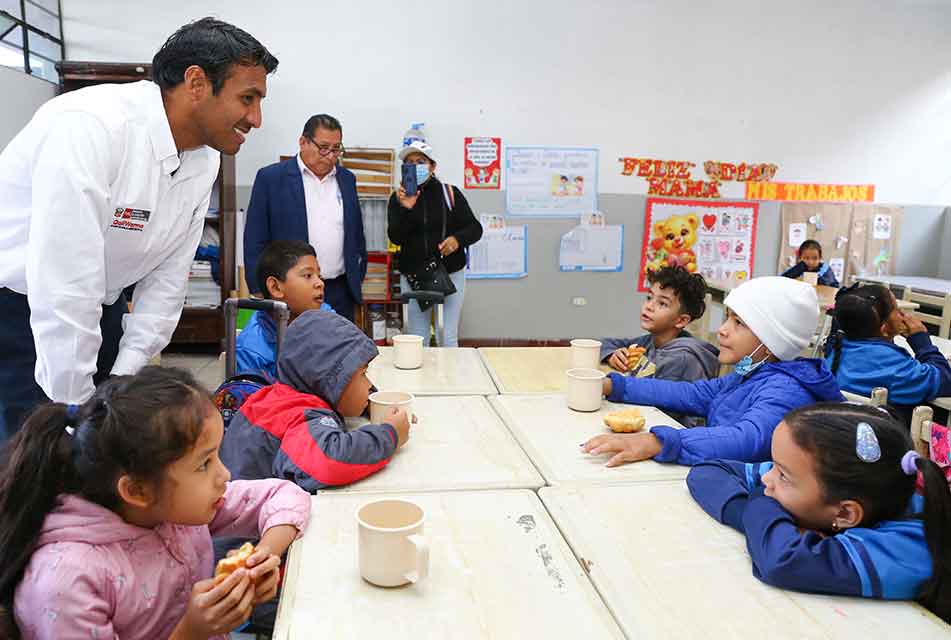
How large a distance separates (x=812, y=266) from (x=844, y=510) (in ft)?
14.6

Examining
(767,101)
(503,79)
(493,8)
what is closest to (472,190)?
(503,79)

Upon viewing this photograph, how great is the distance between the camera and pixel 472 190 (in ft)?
16.4

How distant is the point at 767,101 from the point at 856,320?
130 inches

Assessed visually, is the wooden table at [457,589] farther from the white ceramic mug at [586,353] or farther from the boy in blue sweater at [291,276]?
the boy in blue sweater at [291,276]

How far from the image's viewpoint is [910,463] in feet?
3.16

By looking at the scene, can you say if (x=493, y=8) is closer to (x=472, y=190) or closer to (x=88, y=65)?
(x=472, y=190)

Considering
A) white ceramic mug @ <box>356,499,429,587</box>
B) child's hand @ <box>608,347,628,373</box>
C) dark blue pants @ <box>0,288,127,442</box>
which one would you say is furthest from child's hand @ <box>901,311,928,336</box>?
dark blue pants @ <box>0,288,127,442</box>

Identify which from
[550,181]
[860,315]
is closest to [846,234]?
[550,181]

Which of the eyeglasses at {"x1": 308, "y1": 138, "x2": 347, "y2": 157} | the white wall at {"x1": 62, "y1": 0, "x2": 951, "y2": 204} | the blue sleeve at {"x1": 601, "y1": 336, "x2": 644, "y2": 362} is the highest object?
the white wall at {"x1": 62, "y1": 0, "x2": 951, "y2": 204}

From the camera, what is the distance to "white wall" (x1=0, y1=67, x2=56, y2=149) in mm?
3676

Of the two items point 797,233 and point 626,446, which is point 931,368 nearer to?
point 626,446

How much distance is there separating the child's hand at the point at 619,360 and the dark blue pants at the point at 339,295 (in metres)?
1.38

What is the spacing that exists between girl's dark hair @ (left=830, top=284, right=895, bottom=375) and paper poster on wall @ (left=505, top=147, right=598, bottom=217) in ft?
8.85

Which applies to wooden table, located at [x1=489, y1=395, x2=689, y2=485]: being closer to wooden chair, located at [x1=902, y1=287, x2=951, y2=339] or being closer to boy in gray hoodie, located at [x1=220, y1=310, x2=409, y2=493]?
boy in gray hoodie, located at [x1=220, y1=310, x2=409, y2=493]
